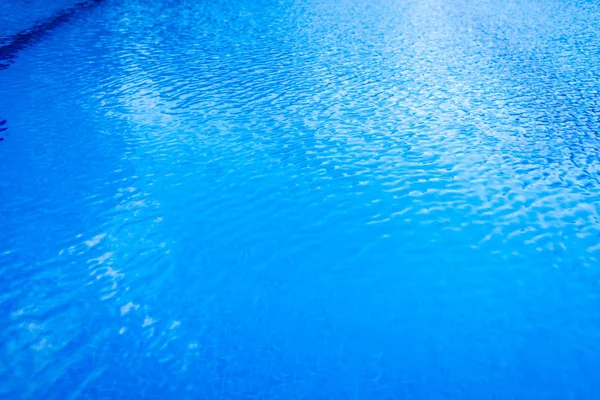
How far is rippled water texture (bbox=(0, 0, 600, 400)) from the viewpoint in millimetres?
4344

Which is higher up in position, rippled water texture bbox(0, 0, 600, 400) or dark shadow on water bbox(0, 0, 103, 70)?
dark shadow on water bbox(0, 0, 103, 70)

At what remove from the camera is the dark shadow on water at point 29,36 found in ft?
38.2

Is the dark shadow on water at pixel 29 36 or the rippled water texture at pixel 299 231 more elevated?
the dark shadow on water at pixel 29 36

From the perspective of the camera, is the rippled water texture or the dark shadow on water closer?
the rippled water texture

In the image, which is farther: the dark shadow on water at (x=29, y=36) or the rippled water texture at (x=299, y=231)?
the dark shadow on water at (x=29, y=36)

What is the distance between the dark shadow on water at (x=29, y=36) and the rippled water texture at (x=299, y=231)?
0.55 m

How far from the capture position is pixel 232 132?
822 centimetres

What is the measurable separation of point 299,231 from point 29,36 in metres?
12.2

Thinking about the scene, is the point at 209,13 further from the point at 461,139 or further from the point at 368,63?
the point at 461,139

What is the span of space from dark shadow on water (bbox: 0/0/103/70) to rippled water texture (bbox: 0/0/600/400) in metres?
0.55

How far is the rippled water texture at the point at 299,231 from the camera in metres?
4.34

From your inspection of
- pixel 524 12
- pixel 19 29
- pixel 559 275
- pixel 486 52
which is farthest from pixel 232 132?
pixel 524 12

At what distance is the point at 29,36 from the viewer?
1330 cm

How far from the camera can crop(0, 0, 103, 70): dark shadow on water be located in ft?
38.2
